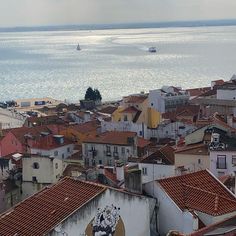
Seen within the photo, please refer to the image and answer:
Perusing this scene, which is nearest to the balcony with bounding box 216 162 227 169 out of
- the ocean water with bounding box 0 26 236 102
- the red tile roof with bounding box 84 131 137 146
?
the red tile roof with bounding box 84 131 137 146

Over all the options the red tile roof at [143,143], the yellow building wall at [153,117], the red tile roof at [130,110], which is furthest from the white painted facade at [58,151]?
the red tile roof at [130,110]

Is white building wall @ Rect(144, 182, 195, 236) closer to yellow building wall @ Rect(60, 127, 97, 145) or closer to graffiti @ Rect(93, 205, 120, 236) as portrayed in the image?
graffiti @ Rect(93, 205, 120, 236)

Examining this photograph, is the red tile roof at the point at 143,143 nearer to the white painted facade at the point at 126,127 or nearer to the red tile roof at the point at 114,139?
the red tile roof at the point at 114,139

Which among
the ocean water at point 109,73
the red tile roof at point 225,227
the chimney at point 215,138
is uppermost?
the red tile roof at point 225,227

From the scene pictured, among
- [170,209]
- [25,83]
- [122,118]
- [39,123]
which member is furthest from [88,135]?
[25,83]

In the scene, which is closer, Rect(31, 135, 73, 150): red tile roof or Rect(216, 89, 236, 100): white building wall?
Rect(31, 135, 73, 150): red tile roof
